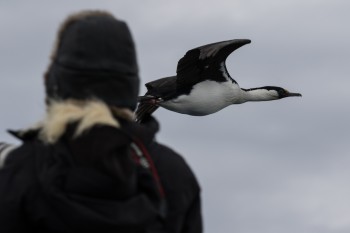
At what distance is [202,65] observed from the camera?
26.2 meters

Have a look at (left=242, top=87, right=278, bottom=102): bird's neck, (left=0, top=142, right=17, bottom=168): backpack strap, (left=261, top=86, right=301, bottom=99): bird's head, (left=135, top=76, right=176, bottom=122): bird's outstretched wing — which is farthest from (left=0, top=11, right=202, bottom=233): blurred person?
(left=261, top=86, right=301, bottom=99): bird's head

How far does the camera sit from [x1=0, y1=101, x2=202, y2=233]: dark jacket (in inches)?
132

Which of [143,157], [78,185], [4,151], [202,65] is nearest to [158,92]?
[202,65]

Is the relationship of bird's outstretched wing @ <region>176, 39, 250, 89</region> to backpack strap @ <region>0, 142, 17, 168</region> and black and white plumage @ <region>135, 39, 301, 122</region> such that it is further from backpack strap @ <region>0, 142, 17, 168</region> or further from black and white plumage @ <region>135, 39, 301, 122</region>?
backpack strap @ <region>0, 142, 17, 168</region>

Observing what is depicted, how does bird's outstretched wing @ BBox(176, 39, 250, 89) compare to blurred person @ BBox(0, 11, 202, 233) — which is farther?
bird's outstretched wing @ BBox(176, 39, 250, 89)

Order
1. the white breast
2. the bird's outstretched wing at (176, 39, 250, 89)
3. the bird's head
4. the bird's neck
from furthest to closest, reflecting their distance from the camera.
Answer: the bird's head, the bird's neck, the white breast, the bird's outstretched wing at (176, 39, 250, 89)

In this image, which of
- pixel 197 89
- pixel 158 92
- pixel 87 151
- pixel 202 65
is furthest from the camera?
pixel 158 92

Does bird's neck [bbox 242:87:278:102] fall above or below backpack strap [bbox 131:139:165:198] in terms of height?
below

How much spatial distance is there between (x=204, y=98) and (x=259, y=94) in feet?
14.4

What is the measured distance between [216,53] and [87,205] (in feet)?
73.0

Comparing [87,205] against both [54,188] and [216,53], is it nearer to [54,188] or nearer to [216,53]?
[54,188]

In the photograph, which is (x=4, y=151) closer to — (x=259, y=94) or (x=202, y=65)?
(x=202, y=65)

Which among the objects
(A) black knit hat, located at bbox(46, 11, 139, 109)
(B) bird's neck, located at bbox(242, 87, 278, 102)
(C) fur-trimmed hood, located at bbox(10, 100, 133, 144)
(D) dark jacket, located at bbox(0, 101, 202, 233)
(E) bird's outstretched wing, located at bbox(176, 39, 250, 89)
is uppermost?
(A) black knit hat, located at bbox(46, 11, 139, 109)

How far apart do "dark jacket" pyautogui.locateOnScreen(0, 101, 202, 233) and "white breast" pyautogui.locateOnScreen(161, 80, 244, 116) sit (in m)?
23.1
